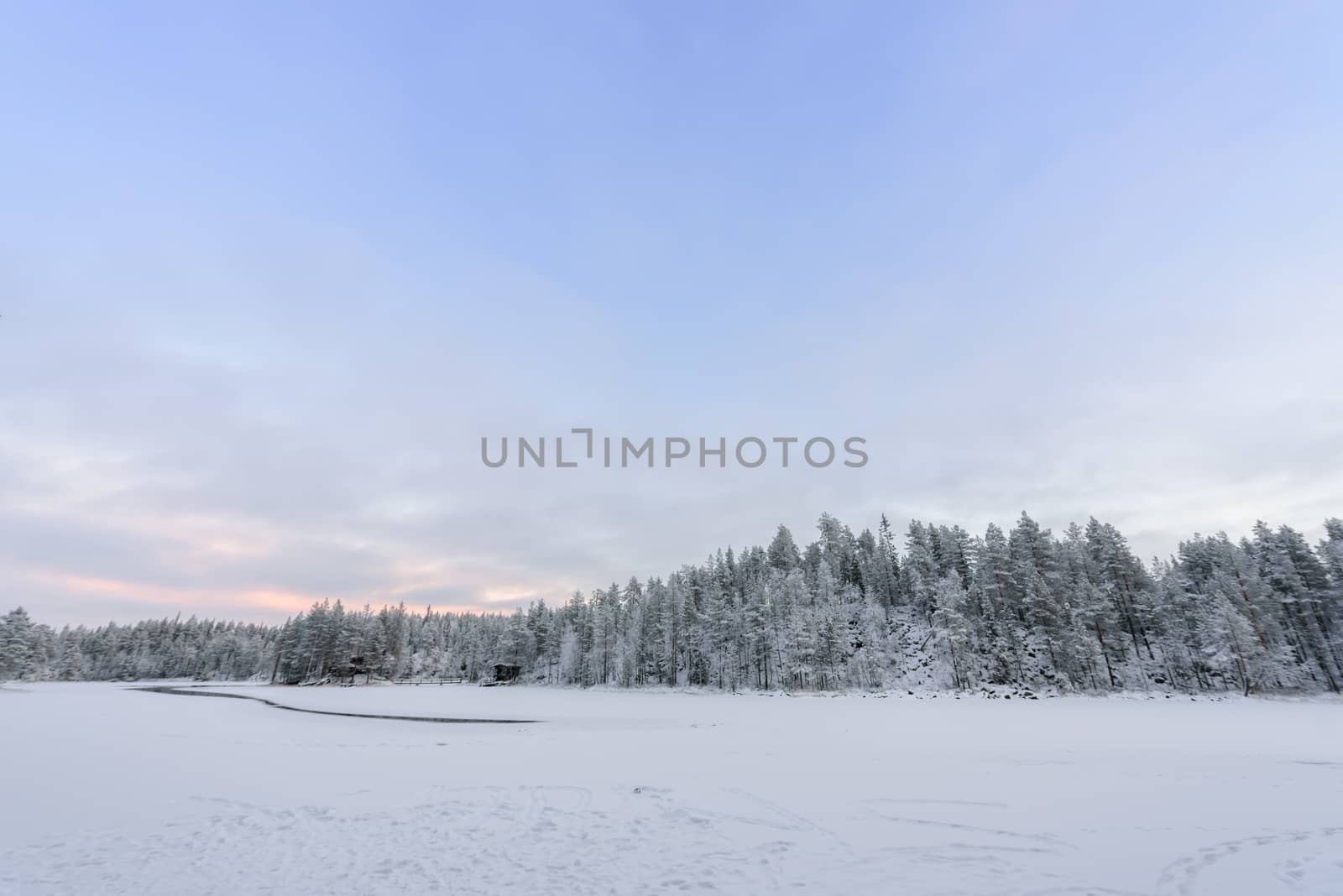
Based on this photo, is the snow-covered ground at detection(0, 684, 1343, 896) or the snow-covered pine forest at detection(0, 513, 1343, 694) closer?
the snow-covered ground at detection(0, 684, 1343, 896)

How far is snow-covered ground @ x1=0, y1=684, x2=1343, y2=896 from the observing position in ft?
28.5

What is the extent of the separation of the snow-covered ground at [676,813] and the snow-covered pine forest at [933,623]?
136 ft

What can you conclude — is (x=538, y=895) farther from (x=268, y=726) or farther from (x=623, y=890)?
(x=268, y=726)

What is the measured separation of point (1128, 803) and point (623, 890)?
1278cm

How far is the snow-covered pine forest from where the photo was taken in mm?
59250

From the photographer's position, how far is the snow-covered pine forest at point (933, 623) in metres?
59.2

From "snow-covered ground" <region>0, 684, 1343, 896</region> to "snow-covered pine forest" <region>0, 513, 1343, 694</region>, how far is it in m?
41.5

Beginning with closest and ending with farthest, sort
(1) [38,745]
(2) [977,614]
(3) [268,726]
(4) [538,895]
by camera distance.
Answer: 1. (4) [538,895]
2. (1) [38,745]
3. (3) [268,726]
4. (2) [977,614]

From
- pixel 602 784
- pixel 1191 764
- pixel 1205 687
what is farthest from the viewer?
pixel 1205 687

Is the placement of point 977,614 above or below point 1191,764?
above

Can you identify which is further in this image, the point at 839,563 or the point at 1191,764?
the point at 839,563

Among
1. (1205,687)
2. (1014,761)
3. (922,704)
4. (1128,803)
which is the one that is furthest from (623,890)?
(1205,687)

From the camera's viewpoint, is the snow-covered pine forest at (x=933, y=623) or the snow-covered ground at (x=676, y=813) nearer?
the snow-covered ground at (x=676, y=813)

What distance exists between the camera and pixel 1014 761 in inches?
734
